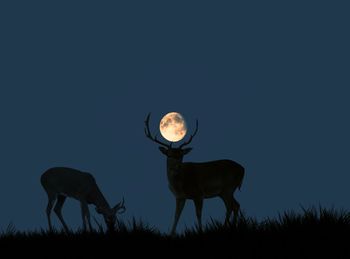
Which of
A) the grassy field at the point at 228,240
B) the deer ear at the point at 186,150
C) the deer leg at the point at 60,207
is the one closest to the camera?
the grassy field at the point at 228,240

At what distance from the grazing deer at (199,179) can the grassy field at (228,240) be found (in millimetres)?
2308

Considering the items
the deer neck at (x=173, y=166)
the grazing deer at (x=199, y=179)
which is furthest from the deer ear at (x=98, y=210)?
the deer neck at (x=173, y=166)

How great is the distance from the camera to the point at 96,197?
18.3 m

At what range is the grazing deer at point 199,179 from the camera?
1450 cm

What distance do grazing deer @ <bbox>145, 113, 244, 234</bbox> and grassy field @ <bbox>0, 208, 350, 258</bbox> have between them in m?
2.31

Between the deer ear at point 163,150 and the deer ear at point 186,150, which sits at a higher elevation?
the deer ear at point 163,150

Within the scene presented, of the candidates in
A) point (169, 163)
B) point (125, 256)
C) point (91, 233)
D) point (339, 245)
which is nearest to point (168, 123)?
point (169, 163)

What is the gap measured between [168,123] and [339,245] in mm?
6081

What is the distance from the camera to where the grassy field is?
10.2 meters

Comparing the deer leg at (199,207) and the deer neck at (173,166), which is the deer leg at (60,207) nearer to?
the deer leg at (199,207)

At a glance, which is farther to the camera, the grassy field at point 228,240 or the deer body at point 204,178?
the deer body at point 204,178

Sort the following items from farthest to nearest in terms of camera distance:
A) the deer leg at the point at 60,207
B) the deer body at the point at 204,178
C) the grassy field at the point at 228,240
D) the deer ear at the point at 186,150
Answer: the deer leg at the point at 60,207 < the deer body at the point at 204,178 < the deer ear at the point at 186,150 < the grassy field at the point at 228,240

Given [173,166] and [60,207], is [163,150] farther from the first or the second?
[60,207]

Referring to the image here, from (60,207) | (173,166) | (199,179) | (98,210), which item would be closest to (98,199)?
(98,210)
